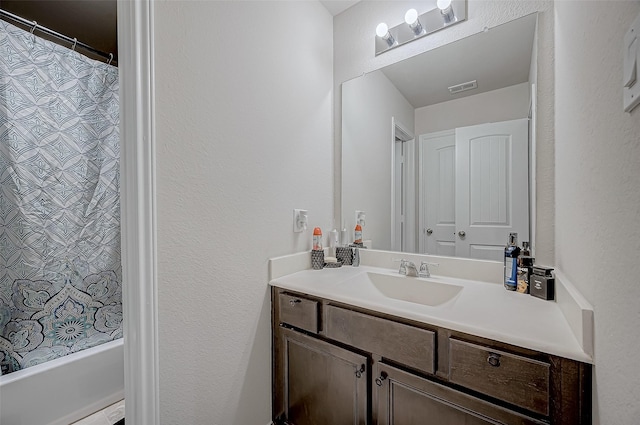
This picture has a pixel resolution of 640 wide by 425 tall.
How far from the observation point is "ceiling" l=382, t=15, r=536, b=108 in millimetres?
1206

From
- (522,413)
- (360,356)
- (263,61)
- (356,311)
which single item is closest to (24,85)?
(263,61)

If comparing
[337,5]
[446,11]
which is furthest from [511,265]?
[337,5]

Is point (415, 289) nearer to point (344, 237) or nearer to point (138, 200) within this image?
point (344, 237)

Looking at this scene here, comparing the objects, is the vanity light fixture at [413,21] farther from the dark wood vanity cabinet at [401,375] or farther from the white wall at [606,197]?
the dark wood vanity cabinet at [401,375]

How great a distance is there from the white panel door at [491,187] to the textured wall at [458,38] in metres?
0.08

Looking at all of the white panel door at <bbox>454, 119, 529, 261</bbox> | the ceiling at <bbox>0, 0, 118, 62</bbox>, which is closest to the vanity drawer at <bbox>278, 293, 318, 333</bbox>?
the white panel door at <bbox>454, 119, 529, 261</bbox>

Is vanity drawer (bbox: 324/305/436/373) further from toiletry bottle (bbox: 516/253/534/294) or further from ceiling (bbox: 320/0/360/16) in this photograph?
ceiling (bbox: 320/0/360/16)

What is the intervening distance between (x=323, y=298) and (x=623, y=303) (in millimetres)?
887

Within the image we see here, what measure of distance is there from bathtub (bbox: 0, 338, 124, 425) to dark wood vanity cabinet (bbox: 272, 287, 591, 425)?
106 centimetres

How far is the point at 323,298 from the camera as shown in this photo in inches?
45.7

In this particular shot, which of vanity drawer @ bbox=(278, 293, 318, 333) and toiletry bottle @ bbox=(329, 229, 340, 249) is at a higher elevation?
toiletry bottle @ bbox=(329, 229, 340, 249)

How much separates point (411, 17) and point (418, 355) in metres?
1.61

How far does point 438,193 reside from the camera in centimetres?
144

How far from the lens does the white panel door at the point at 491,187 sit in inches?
47.6
